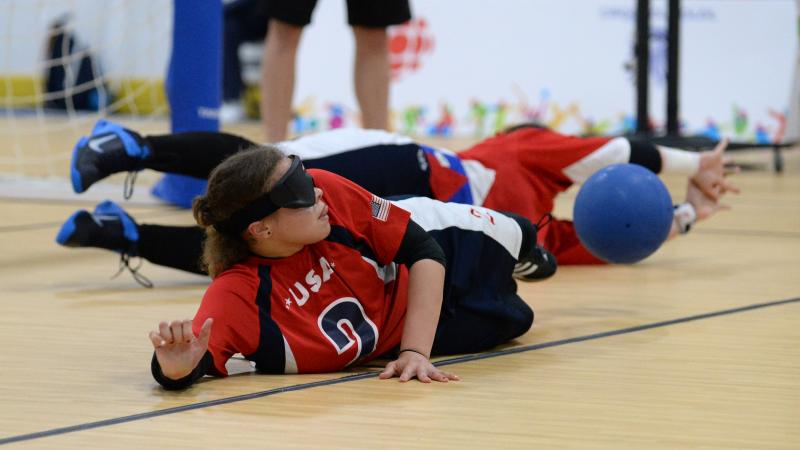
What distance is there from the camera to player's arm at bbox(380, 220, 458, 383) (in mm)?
1669

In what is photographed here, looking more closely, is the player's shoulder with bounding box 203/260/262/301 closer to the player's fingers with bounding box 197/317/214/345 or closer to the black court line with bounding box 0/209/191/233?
the player's fingers with bounding box 197/317/214/345

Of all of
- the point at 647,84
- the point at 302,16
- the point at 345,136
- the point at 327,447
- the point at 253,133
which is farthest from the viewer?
the point at 253,133

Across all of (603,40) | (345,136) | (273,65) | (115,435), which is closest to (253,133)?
(603,40)

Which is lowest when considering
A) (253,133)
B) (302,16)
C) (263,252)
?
(253,133)

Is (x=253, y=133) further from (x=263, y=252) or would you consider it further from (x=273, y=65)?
(x=263, y=252)

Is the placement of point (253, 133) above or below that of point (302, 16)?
below

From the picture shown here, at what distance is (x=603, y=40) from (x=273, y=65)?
2.41 m

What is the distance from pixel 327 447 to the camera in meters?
1.33

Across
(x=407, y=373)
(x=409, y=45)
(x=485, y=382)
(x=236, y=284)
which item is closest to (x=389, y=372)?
(x=407, y=373)

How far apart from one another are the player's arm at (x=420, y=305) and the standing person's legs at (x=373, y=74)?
1855mm

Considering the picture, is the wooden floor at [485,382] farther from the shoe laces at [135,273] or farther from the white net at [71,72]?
the white net at [71,72]

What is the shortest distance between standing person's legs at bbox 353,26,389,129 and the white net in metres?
1.58

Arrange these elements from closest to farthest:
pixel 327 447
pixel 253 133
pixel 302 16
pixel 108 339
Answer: pixel 327 447 < pixel 108 339 < pixel 302 16 < pixel 253 133

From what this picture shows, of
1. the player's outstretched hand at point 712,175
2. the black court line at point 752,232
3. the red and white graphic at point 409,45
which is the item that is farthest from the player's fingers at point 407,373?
the red and white graphic at point 409,45
